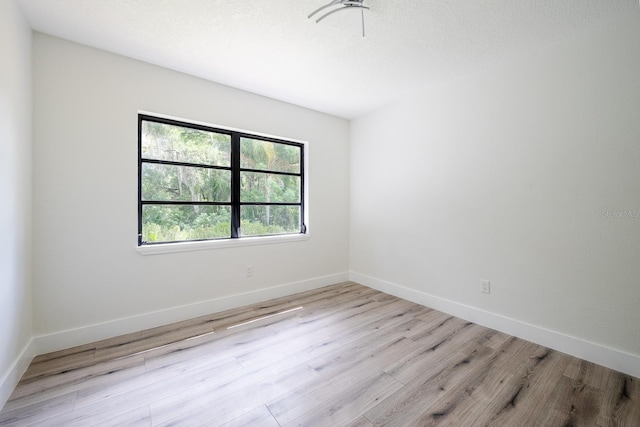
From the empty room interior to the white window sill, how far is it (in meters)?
0.02

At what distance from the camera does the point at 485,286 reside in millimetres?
2633

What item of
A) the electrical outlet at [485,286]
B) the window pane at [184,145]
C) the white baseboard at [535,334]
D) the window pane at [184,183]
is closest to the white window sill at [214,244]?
the window pane at [184,183]

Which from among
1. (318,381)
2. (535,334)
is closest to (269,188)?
(318,381)

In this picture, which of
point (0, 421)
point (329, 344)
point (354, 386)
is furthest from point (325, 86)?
point (0, 421)

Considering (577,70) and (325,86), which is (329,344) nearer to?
(325,86)

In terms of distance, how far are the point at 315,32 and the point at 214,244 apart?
2.23 metres

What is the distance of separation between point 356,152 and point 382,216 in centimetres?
108

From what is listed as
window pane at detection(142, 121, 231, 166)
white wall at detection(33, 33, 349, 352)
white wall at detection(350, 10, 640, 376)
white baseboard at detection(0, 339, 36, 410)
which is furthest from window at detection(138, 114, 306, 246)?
white wall at detection(350, 10, 640, 376)

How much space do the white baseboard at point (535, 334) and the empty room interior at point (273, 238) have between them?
2 cm

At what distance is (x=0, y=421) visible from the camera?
1.45 metres

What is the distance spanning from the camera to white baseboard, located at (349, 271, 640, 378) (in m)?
1.90

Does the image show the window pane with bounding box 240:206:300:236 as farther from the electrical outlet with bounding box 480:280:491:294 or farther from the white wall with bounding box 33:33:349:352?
the electrical outlet with bounding box 480:280:491:294

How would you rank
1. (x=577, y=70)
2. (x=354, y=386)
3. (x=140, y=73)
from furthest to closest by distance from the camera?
(x=140, y=73)
(x=577, y=70)
(x=354, y=386)

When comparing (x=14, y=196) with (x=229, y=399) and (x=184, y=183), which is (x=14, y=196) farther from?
(x=229, y=399)
